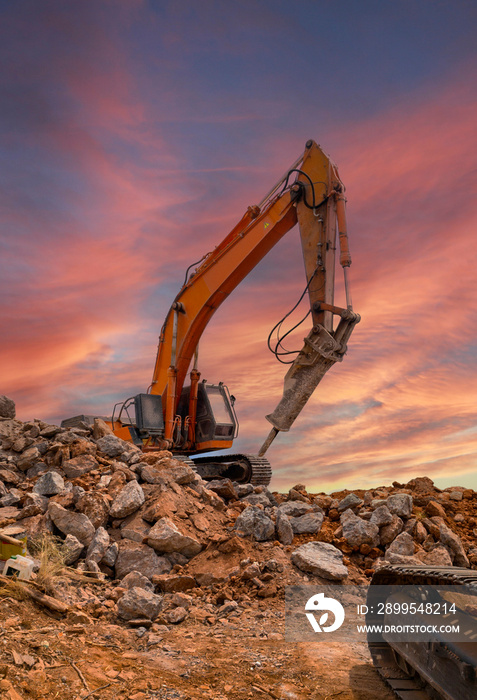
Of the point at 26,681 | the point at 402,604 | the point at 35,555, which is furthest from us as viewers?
the point at 35,555

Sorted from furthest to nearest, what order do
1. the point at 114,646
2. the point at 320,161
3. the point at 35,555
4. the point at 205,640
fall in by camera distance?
the point at 320,161 → the point at 35,555 → the point at 205,640 → the point at 114,646

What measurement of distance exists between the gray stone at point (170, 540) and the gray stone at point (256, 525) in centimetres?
66

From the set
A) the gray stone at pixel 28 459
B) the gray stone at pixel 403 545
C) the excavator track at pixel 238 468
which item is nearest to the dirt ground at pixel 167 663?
the gray stone at pixel 403 545

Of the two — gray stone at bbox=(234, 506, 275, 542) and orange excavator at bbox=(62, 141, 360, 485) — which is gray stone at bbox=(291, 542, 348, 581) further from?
orange excavator at bbox=(62, 141, 360, 485)

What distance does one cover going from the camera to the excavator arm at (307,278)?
8258 mm

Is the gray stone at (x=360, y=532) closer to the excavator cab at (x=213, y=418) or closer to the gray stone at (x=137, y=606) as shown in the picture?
the gray stone at (x=137, y=606)

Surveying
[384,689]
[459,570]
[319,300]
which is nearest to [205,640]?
[384,689]

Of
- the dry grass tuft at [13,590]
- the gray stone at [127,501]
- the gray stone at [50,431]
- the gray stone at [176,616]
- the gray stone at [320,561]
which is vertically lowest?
the gray stone at [176,616]

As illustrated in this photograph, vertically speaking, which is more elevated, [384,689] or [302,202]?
[302,202]

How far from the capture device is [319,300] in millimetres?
8695

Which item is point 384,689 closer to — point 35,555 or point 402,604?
point 402,604

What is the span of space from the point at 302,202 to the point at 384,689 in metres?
7.70

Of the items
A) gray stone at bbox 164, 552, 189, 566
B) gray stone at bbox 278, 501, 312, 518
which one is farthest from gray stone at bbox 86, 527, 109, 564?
gray stone at bbox 278, 501, 312, 518

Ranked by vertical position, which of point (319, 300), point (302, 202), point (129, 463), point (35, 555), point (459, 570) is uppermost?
point (302, 202)
